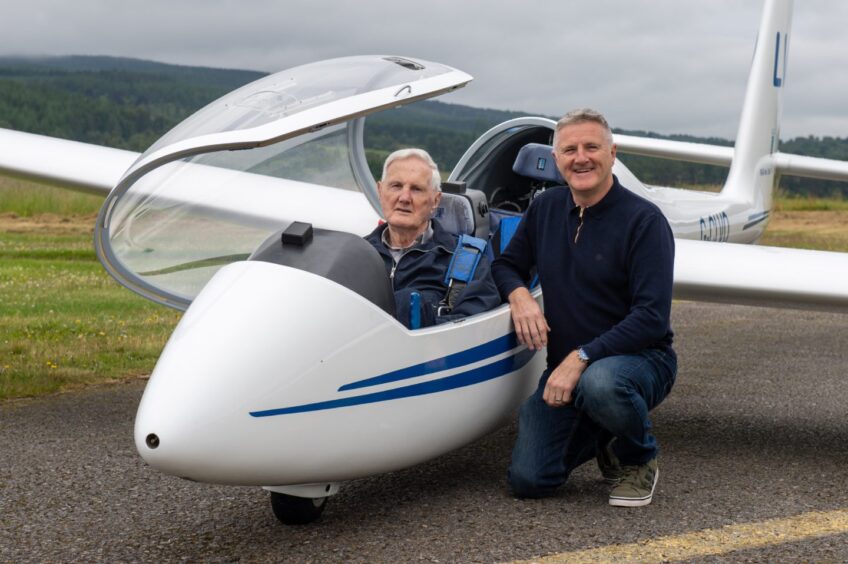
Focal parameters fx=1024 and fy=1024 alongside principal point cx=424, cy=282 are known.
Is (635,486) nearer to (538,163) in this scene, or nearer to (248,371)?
(248,371)

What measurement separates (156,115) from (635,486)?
88.6 metres

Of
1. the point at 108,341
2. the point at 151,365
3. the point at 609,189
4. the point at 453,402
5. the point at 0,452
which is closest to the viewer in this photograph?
the point at 453,402

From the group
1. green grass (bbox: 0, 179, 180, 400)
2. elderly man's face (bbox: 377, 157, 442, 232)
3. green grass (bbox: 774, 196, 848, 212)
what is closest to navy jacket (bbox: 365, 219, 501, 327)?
elderly man's face (bbox: 377, 157, 442, 232)

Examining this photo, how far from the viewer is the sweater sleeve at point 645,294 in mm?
4324

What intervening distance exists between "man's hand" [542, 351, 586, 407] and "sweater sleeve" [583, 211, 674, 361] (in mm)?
69

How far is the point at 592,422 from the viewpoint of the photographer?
461 cm

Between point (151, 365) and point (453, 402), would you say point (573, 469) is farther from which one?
point (151, 365)

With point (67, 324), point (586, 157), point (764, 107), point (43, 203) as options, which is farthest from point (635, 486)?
point (43, 203)

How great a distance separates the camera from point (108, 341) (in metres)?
8.71

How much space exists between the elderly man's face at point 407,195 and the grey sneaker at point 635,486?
1462 millimetres

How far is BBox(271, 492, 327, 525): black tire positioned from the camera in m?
4.02

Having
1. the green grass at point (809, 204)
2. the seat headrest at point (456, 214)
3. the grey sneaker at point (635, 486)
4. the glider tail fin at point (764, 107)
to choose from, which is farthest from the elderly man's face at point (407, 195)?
the green grass at point (809, 204)

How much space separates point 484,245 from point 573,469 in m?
1.14

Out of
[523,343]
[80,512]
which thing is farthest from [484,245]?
[80,512]
